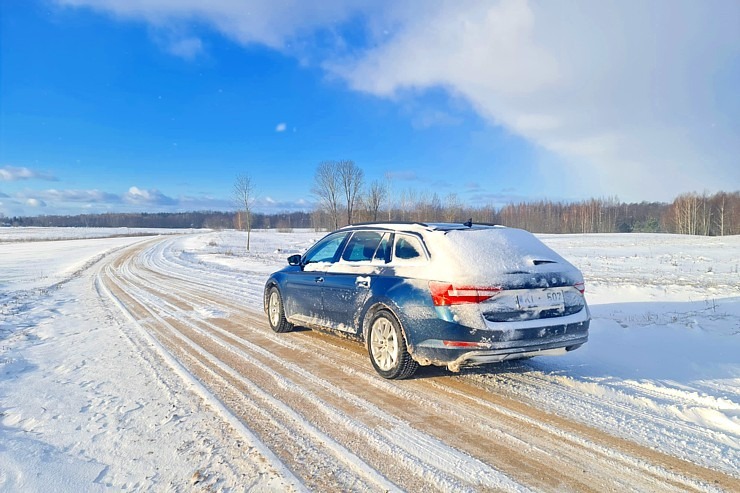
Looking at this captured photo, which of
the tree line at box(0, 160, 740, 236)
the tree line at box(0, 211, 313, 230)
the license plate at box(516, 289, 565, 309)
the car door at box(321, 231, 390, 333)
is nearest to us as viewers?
the license plate at box(516, 289, 565, 309)

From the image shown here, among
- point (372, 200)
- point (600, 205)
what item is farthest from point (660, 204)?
point (372, 200)

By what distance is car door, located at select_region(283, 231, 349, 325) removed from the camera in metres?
6.06

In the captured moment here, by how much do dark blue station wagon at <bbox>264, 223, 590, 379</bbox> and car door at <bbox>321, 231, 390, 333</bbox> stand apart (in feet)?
0.05

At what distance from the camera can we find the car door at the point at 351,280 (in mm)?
5168

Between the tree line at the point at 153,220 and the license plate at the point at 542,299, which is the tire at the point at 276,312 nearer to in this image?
the license plate at the point at 542,299

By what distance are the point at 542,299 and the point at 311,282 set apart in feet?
10.8

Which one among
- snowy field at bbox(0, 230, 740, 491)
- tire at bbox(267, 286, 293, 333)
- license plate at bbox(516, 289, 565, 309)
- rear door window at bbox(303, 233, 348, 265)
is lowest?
snowy field at bbox(0, 230, 740, 491)

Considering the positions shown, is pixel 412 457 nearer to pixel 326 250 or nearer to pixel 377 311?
pixel 377 311

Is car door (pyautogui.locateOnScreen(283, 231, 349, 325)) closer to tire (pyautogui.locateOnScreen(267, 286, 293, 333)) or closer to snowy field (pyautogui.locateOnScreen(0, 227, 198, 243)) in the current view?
tire (pyautogui.locateOnScreen(267, 286, 293, 333))

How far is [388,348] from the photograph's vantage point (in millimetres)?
4746

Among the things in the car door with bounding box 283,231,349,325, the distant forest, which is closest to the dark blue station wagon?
the car door with bounding box 283,231,349,325

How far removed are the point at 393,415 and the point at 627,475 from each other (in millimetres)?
1780

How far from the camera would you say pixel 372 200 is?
68000 millimetres

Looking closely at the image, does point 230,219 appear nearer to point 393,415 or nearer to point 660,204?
point 660,204
